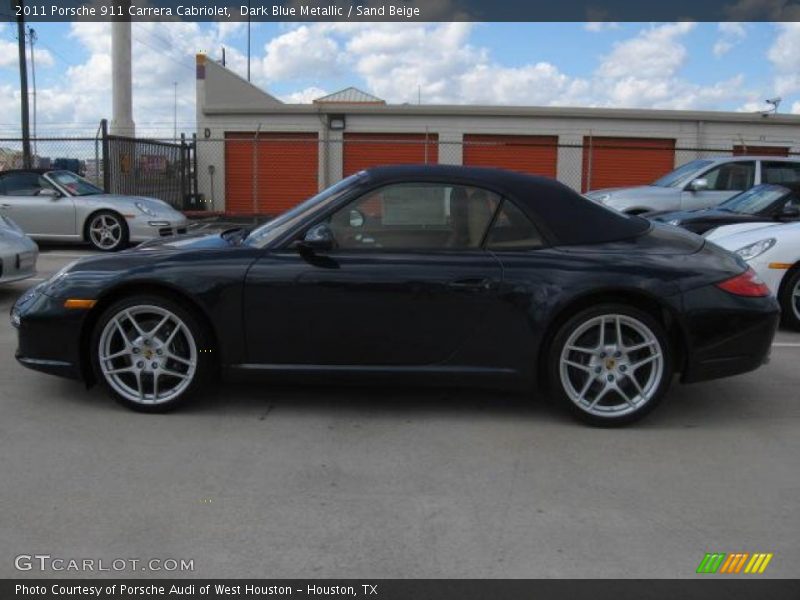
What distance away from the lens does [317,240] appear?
13.6ft

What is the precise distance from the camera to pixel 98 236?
12.0 m

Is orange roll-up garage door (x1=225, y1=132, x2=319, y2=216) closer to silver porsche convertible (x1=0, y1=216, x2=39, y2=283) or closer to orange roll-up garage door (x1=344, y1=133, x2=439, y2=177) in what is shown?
orange roll-up garage door (x1=344, y1=133, x2=439, y2=177)

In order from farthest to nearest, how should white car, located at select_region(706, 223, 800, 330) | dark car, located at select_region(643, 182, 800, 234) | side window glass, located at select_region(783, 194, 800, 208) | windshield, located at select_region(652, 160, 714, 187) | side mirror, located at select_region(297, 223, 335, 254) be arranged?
windshield, located at select_region(652, 160, 714, 187) < side window glass, located at select_region(783, 194, 800, 208) < dark car, located at select_region(643, 182, 800, 234) < white car, located at select_region(706, 223, 800, 330) < side mirror, located at select_region(297, 223, 335, 254)

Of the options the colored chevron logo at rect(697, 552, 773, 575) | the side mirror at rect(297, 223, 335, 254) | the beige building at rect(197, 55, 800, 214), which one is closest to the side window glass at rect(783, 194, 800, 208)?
the side mirror at rect(297, 223, 335, 254)

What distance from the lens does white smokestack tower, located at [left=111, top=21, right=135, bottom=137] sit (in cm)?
2161

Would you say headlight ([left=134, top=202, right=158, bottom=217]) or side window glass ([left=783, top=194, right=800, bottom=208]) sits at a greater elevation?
side window glass ([left=783, top=194, right=800, bottom=208])

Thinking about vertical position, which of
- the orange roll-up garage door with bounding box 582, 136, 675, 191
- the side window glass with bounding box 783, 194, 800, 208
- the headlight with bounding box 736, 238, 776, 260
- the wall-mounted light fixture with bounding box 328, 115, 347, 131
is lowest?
the headlight with bounding box 736, 238, 776, 260

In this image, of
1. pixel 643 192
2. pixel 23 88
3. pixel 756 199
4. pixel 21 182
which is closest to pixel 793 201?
pixel 756 199

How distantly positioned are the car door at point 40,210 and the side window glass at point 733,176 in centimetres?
1024

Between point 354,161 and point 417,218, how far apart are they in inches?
716

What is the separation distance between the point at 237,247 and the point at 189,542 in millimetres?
1878

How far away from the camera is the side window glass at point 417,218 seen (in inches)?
169

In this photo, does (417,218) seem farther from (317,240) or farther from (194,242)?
(194,242)

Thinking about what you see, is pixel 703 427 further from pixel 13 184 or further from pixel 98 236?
pixel 13 184
